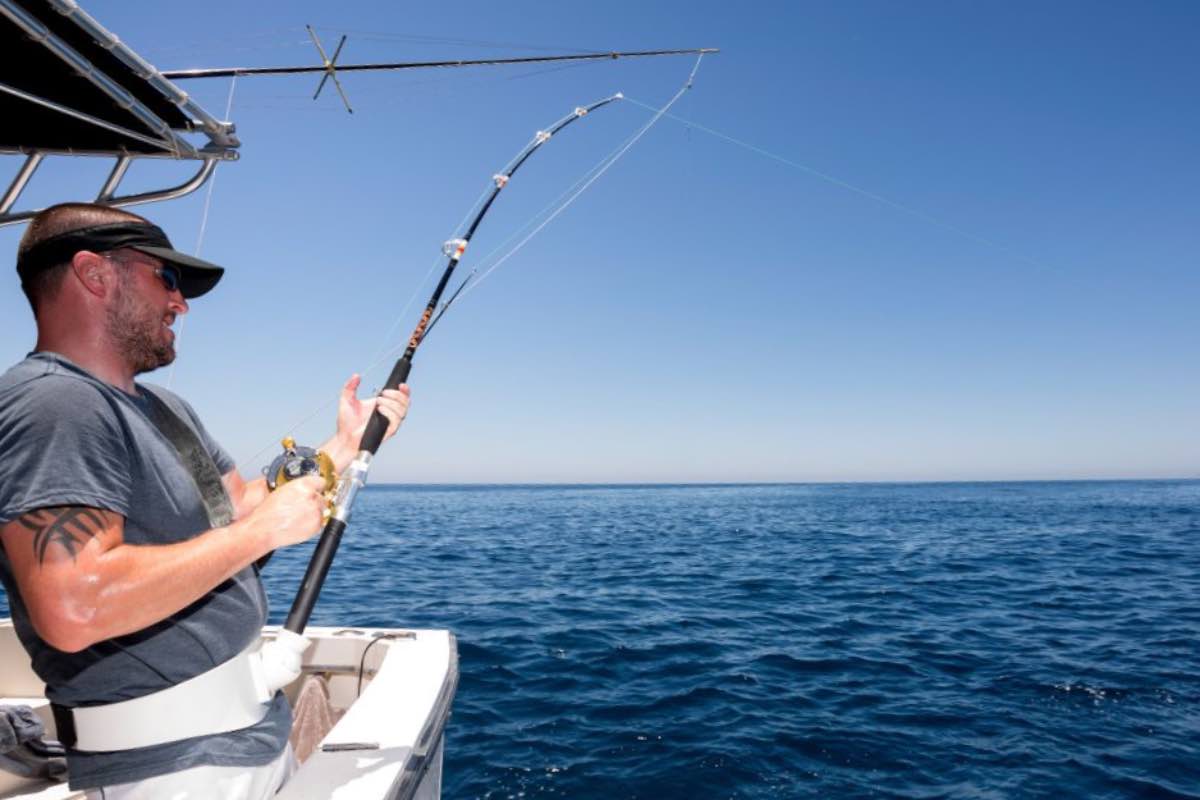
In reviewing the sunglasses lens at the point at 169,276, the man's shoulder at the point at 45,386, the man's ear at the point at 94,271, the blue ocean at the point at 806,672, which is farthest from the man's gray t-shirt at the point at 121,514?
the blue ocean at the point at 806,672

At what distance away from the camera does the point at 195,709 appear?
180 centimetres

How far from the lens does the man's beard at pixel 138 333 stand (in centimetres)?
182

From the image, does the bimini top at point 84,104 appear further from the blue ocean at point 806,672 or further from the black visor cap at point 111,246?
the blue ocean at point 806,672

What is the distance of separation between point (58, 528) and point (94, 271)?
783 mm

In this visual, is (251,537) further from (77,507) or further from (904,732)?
(904,732)

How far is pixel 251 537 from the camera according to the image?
5.51ft

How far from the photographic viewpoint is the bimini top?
8.98 ft

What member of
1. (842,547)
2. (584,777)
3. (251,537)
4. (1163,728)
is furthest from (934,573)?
(251,537)

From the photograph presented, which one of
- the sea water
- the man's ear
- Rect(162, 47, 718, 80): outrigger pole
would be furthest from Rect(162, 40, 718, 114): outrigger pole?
the sea water

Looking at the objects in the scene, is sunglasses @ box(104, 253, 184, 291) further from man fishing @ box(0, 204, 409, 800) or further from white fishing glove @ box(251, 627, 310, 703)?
white fishing glove @ box(251, 627, 310, 703)

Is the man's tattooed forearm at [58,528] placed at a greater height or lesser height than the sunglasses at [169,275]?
lesser

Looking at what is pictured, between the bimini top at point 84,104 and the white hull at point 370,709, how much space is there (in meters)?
3.14

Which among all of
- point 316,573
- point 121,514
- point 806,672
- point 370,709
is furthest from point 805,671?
point 121,514

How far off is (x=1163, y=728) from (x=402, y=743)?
7.26 metres
